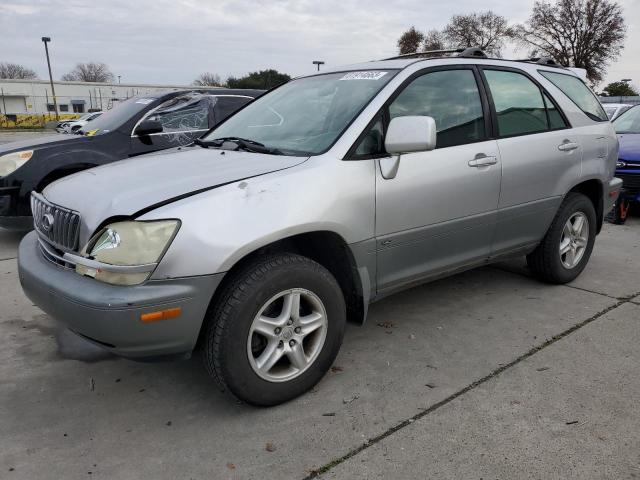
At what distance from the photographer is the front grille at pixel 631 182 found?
6.95 meters

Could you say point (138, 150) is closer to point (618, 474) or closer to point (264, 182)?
point (264, 182)

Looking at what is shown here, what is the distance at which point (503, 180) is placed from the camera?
11.9ft

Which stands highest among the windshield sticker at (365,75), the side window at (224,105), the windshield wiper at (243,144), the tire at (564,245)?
the windshield sticker at (365,75)

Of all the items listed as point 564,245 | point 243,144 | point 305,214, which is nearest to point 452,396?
point 305,214

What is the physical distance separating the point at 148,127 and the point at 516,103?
3948 millimetres

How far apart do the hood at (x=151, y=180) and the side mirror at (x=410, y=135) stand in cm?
48

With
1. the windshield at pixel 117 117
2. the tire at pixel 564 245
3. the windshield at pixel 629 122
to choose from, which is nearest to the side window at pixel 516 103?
the tire at pixel 564 245

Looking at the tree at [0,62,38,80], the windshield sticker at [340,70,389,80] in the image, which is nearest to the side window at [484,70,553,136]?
the windshield sticker at [340,70,389,80]

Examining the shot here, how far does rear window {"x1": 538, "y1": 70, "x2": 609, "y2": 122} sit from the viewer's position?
14.1ft

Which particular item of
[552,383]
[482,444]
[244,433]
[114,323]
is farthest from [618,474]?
[114,323]

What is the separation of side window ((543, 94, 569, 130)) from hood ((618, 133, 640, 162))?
3564 millimetres

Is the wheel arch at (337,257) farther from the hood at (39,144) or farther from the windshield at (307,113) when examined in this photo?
the hood at (39,144)

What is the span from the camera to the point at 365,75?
342 cm

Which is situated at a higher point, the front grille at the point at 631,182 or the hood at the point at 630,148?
the hood at the point at 630,148
